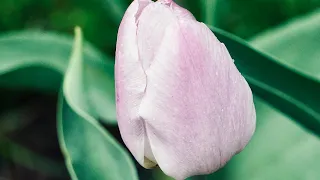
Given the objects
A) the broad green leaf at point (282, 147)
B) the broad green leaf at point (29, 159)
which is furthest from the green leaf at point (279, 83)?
the broad green leaf at point (29, 159)

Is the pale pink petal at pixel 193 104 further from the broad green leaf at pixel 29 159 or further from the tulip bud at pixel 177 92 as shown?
the broad green leaf at pixel 29 159

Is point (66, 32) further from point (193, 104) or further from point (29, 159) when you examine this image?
point (193, 104)

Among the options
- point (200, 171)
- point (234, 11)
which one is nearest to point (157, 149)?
point (200, 171)

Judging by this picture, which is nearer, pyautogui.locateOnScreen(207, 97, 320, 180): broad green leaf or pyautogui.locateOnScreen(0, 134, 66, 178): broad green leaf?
pyautogui.locateOnScreen(207, 97, 320, 180): broad green leaf

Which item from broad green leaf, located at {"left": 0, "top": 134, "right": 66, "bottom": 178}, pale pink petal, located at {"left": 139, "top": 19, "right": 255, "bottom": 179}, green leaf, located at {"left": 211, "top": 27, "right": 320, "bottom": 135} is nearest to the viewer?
pale pink petal, located at {"left": 139, "top": 19, "right": 255, "bottom": 179}

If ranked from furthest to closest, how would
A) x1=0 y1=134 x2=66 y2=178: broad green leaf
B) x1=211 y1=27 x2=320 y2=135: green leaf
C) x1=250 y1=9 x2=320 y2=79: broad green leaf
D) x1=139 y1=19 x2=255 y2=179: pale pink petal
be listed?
x1=0 y1=134 x2=66 y2=178: broad green leaf, x1=250 y1=9 x2=320 y2=79: broad green leaf, x1=211 y1=27 x2=320 y2=135: green leaf, x1=139 y1=19 x2=255 y2=179: pale pink petal

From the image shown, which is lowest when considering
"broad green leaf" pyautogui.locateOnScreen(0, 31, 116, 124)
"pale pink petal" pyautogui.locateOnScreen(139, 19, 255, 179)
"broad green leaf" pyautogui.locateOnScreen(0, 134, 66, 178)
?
"broad green leaf" pyautogui.locateOnScreen(0, 134, 66, 178)

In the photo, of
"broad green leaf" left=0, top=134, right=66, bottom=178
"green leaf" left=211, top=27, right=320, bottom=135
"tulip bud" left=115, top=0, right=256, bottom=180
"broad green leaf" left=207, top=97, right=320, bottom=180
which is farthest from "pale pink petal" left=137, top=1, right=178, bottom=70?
"broad green leaf" left=0, top=134, right=66, bottom=178

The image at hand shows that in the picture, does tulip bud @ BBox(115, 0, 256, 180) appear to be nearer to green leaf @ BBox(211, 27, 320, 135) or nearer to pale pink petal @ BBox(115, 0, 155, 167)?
pale pink petal @ BBox(115, 0, 155, 167)

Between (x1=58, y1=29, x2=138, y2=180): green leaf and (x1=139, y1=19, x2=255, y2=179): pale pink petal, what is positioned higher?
(x1=139, y1=19, x2=255, y2=179): pale pink petal
